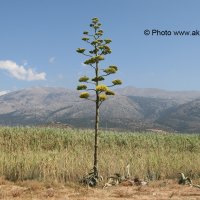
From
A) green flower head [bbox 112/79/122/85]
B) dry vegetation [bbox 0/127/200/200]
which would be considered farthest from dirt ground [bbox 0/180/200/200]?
green flower head [bbox 112/79/122/85]

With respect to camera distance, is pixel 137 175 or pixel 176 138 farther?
pixel 176 138

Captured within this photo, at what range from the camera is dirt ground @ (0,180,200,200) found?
37.0ft

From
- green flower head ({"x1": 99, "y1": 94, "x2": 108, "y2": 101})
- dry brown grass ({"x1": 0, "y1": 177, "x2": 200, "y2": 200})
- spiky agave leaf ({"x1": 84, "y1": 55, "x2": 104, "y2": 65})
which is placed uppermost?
spiky agave leaf ({"x1": 84, "y1": 55, "x2": 104, "y2": 65})

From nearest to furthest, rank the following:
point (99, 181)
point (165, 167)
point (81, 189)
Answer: point (81, 189) → point (99, 181) → point (165, 167)

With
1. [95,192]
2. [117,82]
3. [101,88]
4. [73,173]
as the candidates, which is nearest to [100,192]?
[95,192]

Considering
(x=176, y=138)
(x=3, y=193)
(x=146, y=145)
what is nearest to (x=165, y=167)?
(x=3, y=193)

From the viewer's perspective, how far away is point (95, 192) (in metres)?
12.0

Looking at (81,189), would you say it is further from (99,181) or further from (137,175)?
(137,175)

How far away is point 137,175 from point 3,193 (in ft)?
16.9

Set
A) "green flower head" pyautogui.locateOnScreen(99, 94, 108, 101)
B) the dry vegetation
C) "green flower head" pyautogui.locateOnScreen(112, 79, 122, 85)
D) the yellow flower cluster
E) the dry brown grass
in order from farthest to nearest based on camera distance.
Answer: "green flower head" pyautogui.locateOnScreen(112, 79, 122, 85)
"green flower head" pyautogui.locateOnScreen(99, 94, 108, 101)
the yellow flower cluster
the dry vegetation
the dry brown grass

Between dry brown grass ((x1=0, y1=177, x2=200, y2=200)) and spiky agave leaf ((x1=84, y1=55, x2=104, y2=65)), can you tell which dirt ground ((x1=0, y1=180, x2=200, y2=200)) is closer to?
dry brown grass ((x1=0, y1=177, x2=200, y2=200))

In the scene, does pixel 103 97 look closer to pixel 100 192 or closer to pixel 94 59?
pixel 94 59

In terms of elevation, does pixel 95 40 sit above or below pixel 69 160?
above

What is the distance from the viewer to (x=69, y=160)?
579 inches
